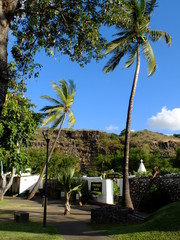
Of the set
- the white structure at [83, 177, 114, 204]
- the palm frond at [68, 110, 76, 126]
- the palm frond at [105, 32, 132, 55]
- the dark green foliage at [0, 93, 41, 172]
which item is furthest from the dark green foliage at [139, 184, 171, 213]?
the palm frond at [68, 110, 76, 126]

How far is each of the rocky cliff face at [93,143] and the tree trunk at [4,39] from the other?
180 ft

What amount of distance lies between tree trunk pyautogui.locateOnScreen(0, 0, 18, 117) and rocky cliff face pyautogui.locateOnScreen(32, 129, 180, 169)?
180 feet

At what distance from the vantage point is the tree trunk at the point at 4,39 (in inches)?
186

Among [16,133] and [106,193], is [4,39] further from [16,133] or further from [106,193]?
[16,133]

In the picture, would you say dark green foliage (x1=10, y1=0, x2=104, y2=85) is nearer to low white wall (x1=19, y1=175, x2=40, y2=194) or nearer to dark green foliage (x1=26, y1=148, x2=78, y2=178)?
low white wall (x1=19, y1=175, x2=40, y2=194)

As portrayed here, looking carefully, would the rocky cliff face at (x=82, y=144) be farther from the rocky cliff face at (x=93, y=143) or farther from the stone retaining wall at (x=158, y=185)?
the stone retaining wall at (x=158, y=185)

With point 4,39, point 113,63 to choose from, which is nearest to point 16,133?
point 113,63

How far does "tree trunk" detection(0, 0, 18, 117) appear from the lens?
15.5 feet

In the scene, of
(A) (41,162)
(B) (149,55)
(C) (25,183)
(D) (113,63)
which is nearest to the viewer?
(B) (149,55)

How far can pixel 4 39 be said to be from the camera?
5004mm

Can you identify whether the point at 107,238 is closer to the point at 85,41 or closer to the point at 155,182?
the point at 85,41

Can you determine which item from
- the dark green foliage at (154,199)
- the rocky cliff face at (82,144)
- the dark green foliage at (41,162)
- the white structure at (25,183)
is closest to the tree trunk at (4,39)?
the dark green foliage at (154,199)

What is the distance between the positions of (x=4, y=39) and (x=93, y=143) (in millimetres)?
60358

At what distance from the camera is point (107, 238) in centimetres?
790
